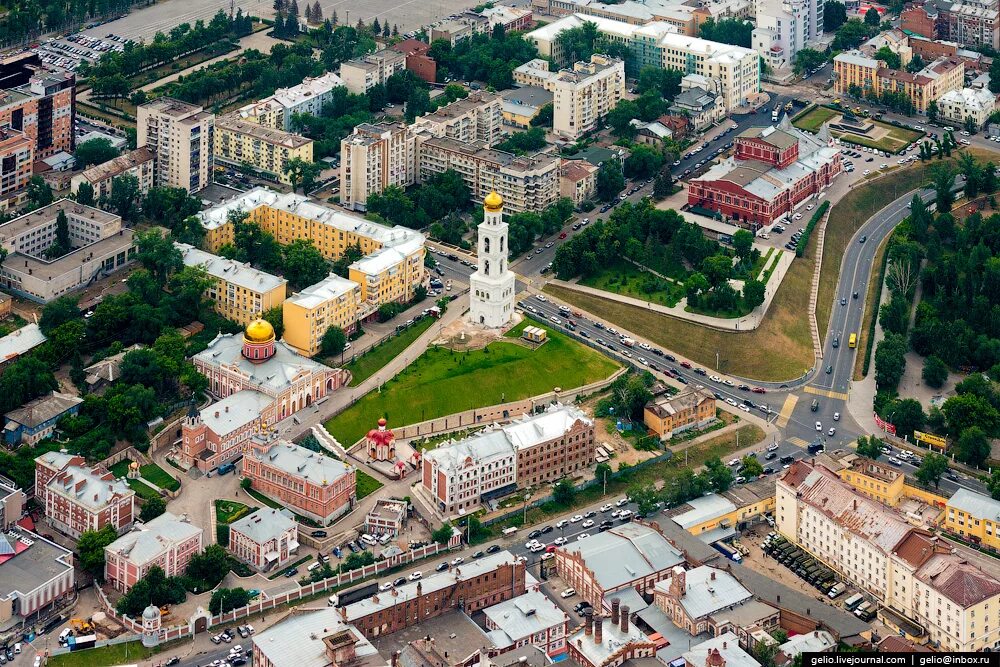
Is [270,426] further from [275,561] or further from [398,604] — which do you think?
[398,604]

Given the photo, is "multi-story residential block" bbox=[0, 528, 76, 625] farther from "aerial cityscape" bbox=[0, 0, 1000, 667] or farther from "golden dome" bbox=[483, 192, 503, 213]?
"golden dome" bbox=[483, 192, 503, 213]

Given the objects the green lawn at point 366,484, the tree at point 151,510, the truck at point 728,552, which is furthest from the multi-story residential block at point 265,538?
the truck at point 728,552

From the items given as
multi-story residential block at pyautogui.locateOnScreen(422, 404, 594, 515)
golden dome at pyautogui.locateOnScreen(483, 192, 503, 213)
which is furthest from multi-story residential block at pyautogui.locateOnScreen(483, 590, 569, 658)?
golden dome at pyautogui.locateOnScreen(483, 192, 503, 213)

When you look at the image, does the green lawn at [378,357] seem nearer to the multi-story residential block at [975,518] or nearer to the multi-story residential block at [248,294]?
the multi-story residential block at [248,294]

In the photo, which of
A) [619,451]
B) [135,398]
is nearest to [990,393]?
[619,451]

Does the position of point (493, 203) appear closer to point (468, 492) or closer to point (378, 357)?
point (378, 357)

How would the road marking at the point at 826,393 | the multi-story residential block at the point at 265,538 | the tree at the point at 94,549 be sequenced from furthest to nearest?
1. the road marking at the point at 826,393
2. the multi-story residential block at the point at 265,538
3. the tree at the point at 94,549
